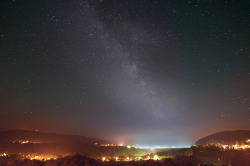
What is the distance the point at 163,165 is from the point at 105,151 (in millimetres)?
36958

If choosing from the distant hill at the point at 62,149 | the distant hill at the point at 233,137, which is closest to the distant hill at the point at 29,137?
the distant hill at the point at 62,149

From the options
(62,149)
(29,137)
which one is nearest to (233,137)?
(62,149)

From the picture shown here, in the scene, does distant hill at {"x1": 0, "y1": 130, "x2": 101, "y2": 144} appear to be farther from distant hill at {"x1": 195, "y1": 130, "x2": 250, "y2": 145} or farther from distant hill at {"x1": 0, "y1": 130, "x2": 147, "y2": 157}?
distant hill at {"x1": 195, "y1": 130, "x2": 250, "y2": 145}

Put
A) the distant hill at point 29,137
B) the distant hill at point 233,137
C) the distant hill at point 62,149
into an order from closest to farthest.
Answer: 1. the distant hill at point 233,137
2. the distant hill at point 62,149
3. the distant hill at point 29,137

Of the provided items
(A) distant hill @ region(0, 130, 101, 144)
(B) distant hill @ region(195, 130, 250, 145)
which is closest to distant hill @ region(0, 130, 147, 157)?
(A) distant hill @ region(0, 130, 101, 144)

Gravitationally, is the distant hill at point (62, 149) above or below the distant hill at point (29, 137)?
below

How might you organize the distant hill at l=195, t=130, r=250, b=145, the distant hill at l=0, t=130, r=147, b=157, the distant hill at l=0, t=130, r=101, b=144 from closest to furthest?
the distant hill at l=195, t=130, r=250, b=145
the distant hill at l=0, t=130, r=147, b=157
the distant hill at l=0, t=130, r=101, b=144

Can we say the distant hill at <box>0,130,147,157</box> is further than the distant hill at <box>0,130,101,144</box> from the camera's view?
No

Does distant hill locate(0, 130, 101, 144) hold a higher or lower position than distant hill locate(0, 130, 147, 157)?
higher

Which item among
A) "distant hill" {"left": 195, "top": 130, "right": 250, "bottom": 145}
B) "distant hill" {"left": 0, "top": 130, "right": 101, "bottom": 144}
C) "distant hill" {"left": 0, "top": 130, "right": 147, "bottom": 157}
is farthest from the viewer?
"distant hill" {"left": 0, "top": 130, "right": 101, "bottom": 144}

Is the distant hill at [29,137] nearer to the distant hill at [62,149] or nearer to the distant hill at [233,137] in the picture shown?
the distant hill at [62,149]

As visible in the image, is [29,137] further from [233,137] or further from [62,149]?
[233,137]

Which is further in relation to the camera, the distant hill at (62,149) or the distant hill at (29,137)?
the distant hill at (29,137)

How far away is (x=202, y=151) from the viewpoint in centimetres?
3366
